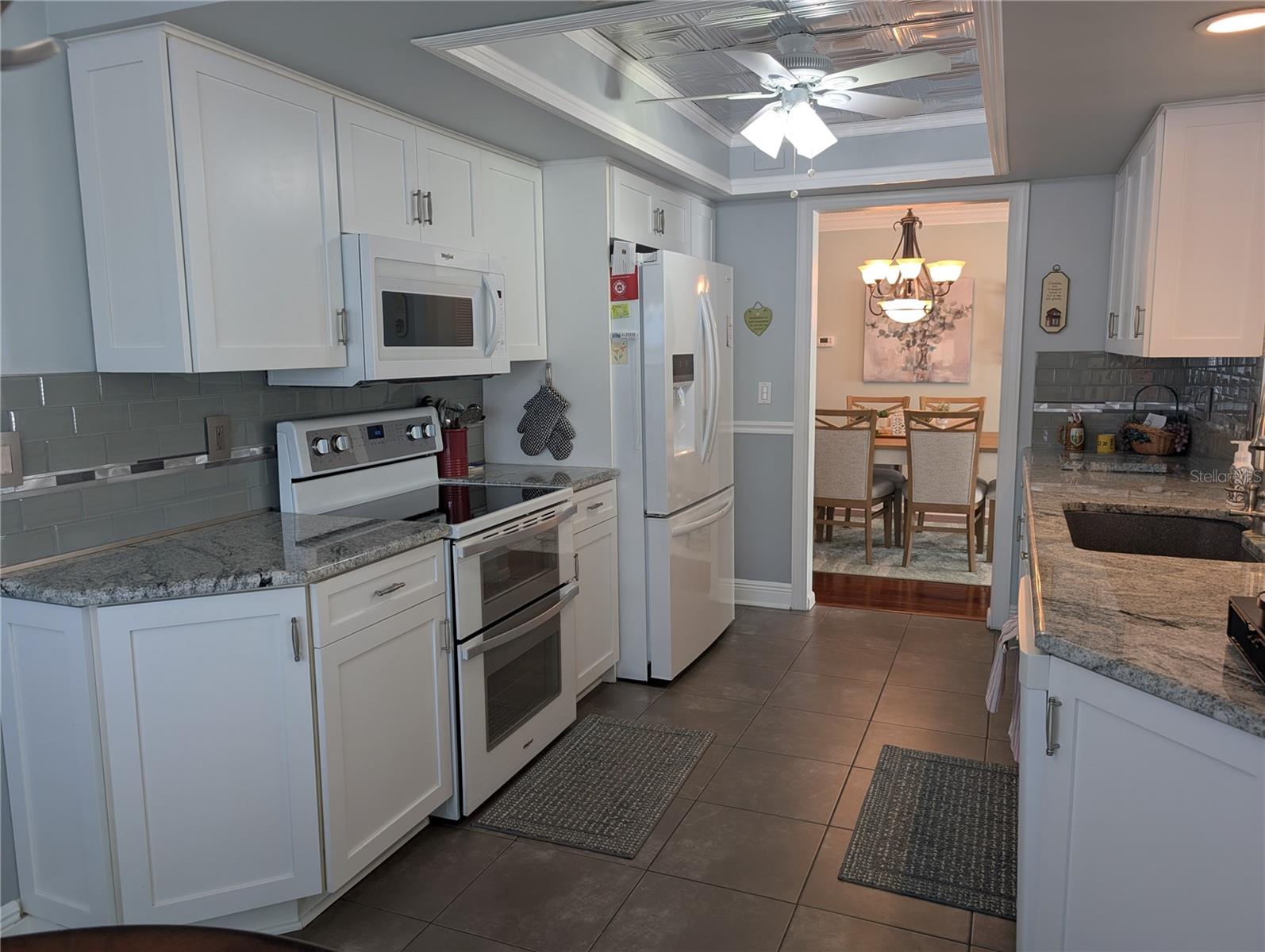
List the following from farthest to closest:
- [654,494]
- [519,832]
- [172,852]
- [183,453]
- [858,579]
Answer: [858,579] < [654,494] < [519,832] < [183,453] < [172,852]

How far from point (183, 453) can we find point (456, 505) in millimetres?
820

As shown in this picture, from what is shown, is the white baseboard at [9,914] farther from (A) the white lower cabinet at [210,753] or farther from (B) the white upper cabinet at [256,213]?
(B) the white upper cabinet at [256,213]

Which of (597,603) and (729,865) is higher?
(597,603)

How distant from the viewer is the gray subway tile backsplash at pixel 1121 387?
3.77 meters

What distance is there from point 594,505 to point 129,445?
1.69m

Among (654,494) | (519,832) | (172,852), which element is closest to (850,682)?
(654,494)

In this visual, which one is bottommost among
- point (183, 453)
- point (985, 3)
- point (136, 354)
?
point (183, 453)

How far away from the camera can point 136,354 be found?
2.27 m

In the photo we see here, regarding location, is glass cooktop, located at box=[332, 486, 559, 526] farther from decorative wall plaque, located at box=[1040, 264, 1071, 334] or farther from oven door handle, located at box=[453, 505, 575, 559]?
decorative wall plaque, located at box=[1040, 264, 1071, 334]

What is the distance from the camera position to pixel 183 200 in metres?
2.19

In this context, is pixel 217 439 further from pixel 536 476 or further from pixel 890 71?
pixel 890 71

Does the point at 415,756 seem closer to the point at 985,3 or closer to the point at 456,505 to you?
the point at 456,505

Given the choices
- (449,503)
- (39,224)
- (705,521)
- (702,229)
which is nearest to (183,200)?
(39,224)

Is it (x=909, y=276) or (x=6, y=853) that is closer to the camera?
(x=6, y=853)
